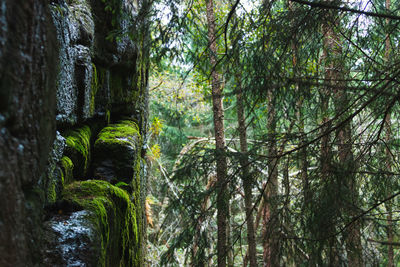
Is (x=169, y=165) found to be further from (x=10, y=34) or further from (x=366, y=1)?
(x=10, y=34)

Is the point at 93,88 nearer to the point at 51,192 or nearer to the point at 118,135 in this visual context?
the point at 118,135

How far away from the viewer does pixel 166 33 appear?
353cm

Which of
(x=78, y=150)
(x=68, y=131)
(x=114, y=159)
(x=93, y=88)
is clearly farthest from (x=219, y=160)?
(x=93, y=88)

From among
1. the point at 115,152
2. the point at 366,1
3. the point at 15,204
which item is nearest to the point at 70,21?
the point at 115,152

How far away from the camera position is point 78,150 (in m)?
3.57

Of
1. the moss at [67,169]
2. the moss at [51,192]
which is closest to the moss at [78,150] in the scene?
the moss at [67,169]

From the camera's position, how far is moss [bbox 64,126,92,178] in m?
3.45

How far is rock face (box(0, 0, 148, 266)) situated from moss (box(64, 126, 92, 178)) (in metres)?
0.01

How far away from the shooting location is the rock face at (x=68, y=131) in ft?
4.36

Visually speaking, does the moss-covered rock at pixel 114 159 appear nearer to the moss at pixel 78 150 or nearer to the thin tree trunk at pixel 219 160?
the moss at pixel 78 150

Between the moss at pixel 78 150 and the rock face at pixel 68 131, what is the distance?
0.01m

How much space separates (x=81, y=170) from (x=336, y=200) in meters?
2.70

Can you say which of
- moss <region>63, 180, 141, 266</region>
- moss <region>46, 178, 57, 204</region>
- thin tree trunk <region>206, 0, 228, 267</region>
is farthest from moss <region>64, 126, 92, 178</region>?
thin tree trunk <region>206, 0, 228, 267</region>

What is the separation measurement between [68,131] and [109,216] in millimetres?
1097
